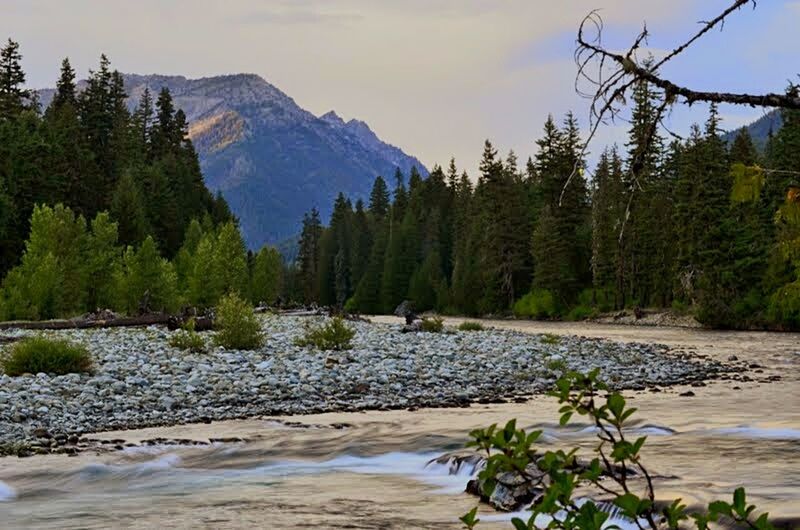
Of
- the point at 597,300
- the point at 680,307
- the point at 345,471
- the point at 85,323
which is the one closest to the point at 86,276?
the point at 85,323

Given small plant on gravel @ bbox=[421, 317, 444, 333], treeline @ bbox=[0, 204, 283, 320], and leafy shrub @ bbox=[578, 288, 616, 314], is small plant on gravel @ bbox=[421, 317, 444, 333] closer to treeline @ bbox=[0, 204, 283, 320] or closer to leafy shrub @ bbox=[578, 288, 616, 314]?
treeline @ bbox=[0, 204, 283, 320]

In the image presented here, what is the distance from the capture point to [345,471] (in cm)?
960

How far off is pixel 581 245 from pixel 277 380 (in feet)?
184

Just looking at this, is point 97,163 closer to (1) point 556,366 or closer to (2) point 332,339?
(2) point 332,339

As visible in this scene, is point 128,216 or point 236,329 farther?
point 128,216

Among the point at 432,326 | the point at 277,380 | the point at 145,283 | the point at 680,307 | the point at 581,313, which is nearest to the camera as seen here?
the point at 277,380

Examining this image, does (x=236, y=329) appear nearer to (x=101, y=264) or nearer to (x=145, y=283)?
(x=145, y=283)

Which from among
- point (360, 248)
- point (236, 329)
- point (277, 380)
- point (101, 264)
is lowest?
point (277, 380)

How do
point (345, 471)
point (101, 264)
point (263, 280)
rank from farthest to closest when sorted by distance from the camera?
1. point (263, 280)
2. point (101, 264)
3. point (345, 471)

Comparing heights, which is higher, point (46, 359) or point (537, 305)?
point (537, 305)

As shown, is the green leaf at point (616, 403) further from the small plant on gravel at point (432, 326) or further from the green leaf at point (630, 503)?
the small plant on gravel at point (432, 326)

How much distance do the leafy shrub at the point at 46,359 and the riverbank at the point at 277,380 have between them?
46 centimetres

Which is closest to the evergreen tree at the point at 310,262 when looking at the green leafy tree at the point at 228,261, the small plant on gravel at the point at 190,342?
the green leafy tree at the point at 228,261

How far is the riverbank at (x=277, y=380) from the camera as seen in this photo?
12719mm
